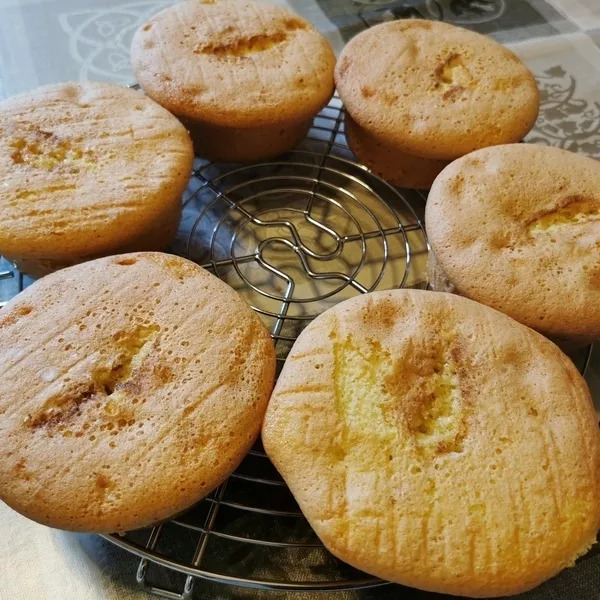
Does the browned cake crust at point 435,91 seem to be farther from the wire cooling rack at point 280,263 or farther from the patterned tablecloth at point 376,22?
the patterned tablecloth at point 376,22

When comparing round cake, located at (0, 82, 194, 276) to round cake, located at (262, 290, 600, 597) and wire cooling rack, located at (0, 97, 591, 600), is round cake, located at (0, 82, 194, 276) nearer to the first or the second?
wire cooling rack, located at (0, 97, 591, 600)

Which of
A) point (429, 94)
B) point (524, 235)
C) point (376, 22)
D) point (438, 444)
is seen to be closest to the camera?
point (438, 444)

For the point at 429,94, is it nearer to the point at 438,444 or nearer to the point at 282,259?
the point at 282,259

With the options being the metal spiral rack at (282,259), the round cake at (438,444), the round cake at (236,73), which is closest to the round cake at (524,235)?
the round cake at (438,444)

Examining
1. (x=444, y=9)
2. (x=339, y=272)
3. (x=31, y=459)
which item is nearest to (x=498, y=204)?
(x=339, y=272)

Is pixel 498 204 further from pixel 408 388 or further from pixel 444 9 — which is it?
pixel 444 9

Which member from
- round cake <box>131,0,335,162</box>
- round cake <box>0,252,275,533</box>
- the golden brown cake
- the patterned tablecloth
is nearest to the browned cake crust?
the golden brown cake

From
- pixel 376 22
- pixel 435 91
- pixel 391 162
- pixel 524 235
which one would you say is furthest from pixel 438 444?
pixel 376 22
